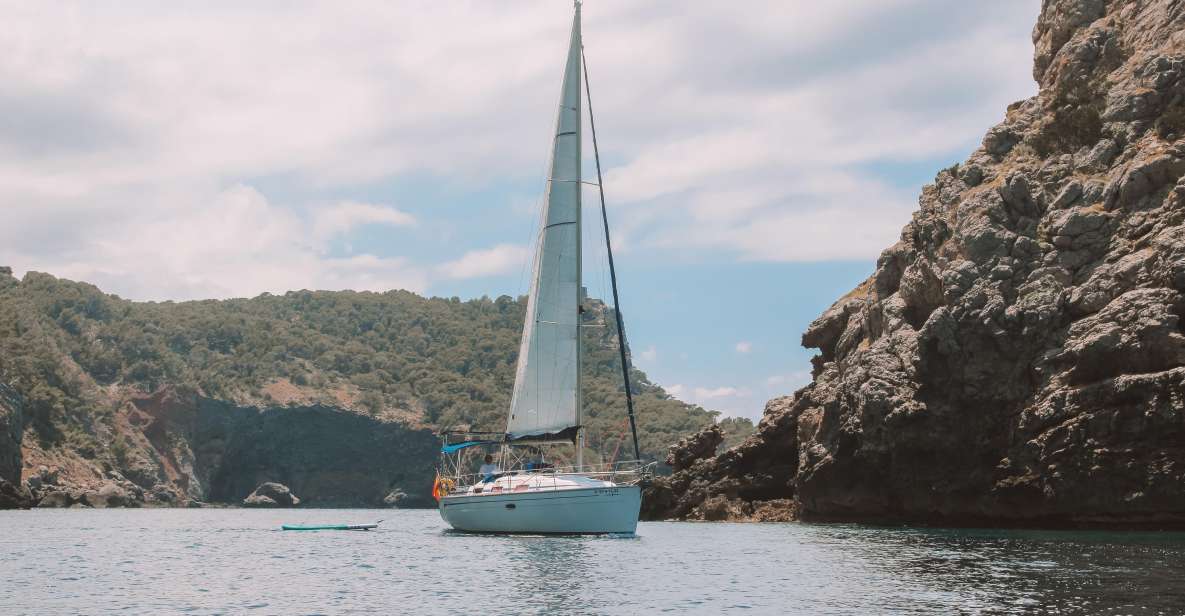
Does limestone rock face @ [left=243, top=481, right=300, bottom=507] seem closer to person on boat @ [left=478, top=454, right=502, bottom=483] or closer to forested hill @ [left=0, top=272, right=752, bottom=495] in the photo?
forested hill @ [left=0, top=272, right=752, bottom=495]

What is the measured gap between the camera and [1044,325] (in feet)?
177

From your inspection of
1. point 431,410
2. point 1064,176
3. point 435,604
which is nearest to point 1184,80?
point 1064,176

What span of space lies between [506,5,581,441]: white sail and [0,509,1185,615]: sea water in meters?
5.34

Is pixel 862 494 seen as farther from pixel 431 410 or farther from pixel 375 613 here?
pixel 431 410

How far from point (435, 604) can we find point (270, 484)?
14021cm

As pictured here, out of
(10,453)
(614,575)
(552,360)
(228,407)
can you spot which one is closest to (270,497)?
(228,407)

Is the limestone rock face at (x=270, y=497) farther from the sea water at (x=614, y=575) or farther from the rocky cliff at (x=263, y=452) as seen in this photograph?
the sea water at (x=614, y=575)

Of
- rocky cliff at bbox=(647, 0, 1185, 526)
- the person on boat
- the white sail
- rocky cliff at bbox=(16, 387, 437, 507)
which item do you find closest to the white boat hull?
the person on boat

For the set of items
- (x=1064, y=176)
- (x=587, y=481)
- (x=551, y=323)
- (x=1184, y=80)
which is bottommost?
(x=587, y=481)

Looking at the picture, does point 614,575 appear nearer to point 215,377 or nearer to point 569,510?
point 569,510

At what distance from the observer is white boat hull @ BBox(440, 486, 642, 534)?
44.1m

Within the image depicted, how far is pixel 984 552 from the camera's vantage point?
3991cm

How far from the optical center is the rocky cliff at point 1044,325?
49219mm

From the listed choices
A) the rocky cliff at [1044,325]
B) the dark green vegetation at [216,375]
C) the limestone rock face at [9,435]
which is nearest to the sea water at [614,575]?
the rocky cliff at [1044,325]
